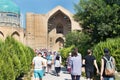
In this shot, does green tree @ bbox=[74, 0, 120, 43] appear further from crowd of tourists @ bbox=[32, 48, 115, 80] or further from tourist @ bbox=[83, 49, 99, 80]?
crowd of tourists @ bbox=[32, 48, 115, 80]

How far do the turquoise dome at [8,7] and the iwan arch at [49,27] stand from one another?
8.67 ft

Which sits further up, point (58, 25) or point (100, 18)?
point (58, 25)

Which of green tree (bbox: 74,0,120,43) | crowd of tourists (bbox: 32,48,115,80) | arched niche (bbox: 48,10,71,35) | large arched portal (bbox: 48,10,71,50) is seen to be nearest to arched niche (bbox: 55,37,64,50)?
large arched portal (bbox: 48,10,71,50)

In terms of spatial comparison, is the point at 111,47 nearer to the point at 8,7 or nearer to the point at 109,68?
the point at 109,68

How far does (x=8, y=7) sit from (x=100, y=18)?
141 feet

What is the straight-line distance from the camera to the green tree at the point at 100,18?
22156 mm

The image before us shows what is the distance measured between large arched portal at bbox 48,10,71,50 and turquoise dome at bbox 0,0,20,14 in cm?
664

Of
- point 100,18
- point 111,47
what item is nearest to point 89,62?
point 111,47

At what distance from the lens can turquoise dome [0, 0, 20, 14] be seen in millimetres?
63062

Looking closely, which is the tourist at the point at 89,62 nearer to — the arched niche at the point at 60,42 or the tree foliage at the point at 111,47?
the tree foliage at the point at 111,47

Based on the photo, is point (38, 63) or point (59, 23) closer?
point (38, 63)

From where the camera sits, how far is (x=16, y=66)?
15.0 m

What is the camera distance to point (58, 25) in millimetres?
69000

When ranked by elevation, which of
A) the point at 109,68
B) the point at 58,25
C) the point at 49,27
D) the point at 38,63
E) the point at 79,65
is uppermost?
the point at 58,25
